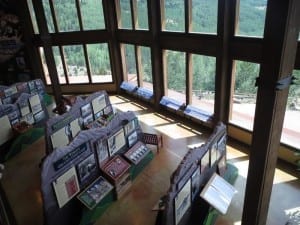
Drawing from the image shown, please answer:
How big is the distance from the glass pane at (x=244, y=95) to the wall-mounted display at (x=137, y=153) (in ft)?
7.78

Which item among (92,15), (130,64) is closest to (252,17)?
(130,64)

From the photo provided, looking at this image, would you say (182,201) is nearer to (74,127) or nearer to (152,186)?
(152,186)

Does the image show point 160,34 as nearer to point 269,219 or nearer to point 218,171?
point 218,171

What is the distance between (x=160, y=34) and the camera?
736cm

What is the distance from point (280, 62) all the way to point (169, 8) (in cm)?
573

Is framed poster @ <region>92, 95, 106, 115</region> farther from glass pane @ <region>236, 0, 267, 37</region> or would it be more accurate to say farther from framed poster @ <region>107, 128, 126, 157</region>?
glass pane @ <region>236, 0, 267, 37</region>

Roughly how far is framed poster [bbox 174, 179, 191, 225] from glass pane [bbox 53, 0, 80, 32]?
7955mm

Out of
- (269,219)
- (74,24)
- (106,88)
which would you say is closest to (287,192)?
(269,219)

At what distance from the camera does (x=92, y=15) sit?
9.29 metres

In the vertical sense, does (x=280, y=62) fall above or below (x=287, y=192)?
above

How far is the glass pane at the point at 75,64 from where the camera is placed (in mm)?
9852

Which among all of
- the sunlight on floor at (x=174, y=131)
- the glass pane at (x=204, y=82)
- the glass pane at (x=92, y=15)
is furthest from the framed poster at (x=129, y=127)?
Result: the glass pane at (x=92, y=15)

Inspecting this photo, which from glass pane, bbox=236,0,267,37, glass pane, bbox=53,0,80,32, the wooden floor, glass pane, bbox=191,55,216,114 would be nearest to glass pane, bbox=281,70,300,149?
the wooden floor

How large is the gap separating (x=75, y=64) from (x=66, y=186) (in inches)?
274
